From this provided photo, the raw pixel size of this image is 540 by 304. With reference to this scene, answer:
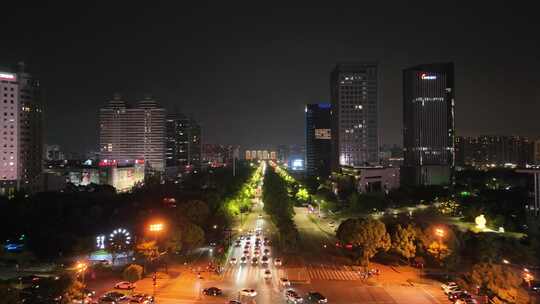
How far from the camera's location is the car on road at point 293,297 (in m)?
14.6

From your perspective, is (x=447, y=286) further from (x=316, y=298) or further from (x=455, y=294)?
(x=316, y=298)

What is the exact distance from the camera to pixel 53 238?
2077cm

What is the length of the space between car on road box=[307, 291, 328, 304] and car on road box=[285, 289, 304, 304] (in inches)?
12.3

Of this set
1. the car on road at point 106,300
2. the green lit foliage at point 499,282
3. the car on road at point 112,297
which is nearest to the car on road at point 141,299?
the car on road at point 112,297

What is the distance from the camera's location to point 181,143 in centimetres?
9275

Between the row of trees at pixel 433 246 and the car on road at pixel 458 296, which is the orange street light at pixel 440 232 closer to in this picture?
the row of trees at pixel 433 246

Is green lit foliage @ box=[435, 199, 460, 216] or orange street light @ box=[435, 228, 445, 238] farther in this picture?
green lit foliage @ box=[435, 199, 460, 216]

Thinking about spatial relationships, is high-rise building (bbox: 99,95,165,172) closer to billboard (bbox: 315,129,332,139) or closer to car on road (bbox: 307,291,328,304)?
billboard (bbox: 315,129,332,139)

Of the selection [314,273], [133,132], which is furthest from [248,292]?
[133,132]

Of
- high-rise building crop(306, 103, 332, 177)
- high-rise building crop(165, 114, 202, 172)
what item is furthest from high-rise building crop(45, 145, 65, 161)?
high-rise building crop(306, 103, 332, 177)

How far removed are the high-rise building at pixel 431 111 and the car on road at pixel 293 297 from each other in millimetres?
61860

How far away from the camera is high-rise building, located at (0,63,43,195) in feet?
131

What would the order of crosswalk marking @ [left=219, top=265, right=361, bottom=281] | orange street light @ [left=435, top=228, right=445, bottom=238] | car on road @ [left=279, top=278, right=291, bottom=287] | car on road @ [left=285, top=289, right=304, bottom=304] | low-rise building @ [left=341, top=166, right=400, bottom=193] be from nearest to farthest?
1. car on road @ [left=285, top=289, right=304, bottom=304]
2. car on road @ [left=279, top=278, right=291, bottom=287]
3. crosswalk marking @ [left=219, top=265, right=361, bottom=281]
4. orange street light @ [left=435, top=228, right=445, bottom=238]
5. low-rise building @ [left=341, top=166, right=400, bottom=193]

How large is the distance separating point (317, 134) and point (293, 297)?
7834 centimetres
